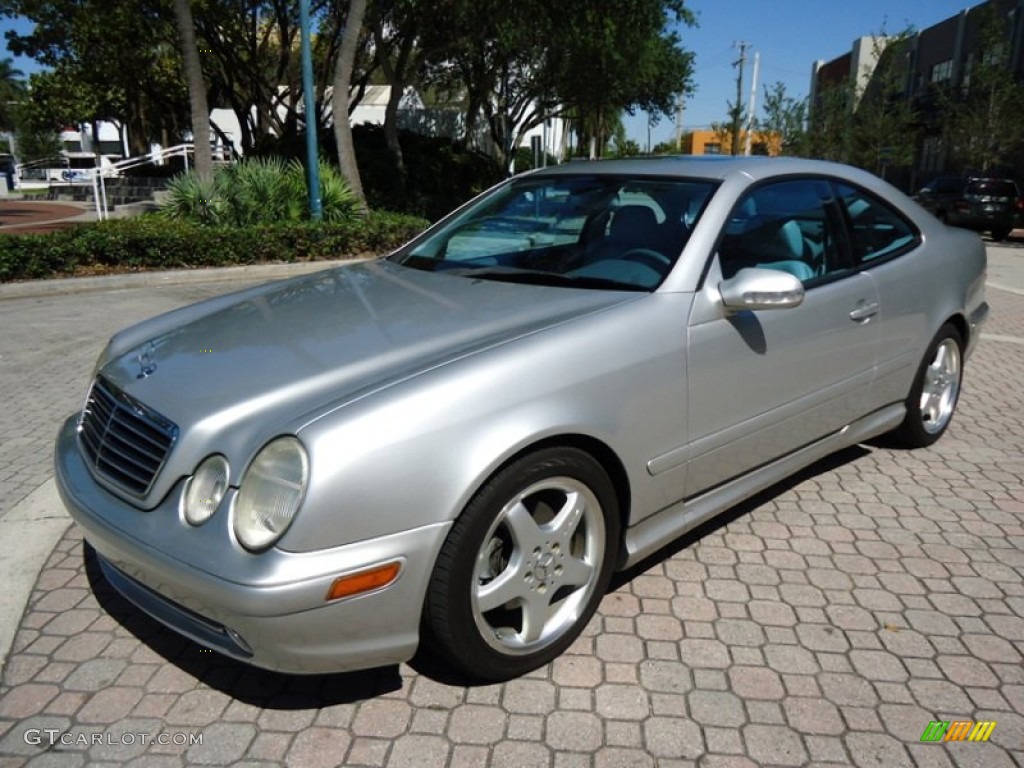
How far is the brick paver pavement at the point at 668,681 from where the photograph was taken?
230 cm

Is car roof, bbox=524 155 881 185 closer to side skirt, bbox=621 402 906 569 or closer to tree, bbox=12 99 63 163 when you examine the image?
side skirt, bbox=621 402 906 569

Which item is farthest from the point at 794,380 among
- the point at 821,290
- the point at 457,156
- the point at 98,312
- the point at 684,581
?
the point at 457,156

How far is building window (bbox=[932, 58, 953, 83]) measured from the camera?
134 ft

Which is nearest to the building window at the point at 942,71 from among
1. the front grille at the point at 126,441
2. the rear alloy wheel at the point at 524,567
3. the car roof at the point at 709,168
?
the car roof at the point at 709,168

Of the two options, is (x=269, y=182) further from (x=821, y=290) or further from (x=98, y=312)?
(x=821, y=290)

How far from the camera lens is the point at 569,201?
12.1ft

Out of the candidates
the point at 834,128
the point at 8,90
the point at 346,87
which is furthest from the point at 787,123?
the point at 8,90

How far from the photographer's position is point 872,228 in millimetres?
3928

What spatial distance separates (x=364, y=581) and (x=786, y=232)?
241 centimetres

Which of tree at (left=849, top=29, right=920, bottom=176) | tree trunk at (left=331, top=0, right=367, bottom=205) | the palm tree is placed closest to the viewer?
tree trunk at (left=331, top=0, right=367, bottom=205)

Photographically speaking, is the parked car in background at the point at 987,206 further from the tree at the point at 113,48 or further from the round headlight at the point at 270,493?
the round headlight at the point at 270,493
